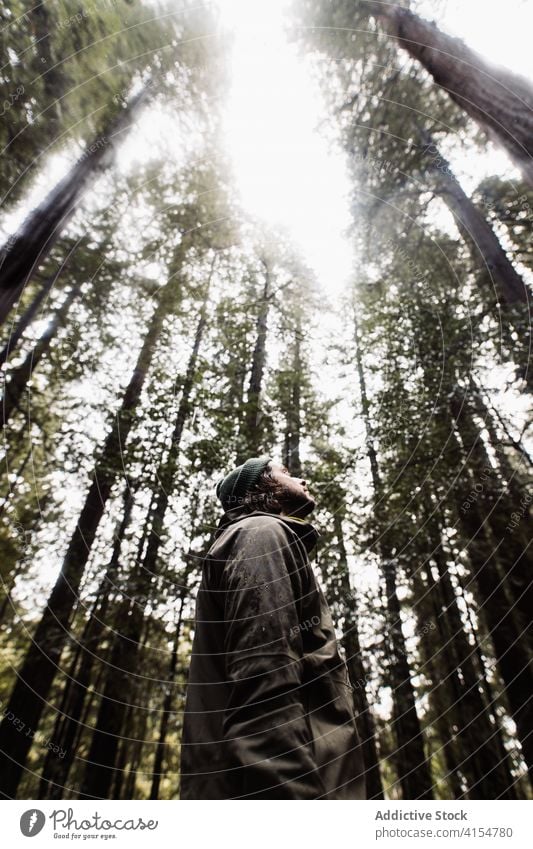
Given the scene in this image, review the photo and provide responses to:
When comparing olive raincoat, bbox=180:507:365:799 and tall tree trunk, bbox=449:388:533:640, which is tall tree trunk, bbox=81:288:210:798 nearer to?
olive raincoat, bbox=180:507:365:799

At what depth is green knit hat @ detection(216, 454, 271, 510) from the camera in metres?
1.98

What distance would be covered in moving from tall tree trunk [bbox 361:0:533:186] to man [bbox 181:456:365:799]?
3039mm

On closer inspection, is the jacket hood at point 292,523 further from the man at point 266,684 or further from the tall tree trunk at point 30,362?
the tall tree trunk at point 30,362

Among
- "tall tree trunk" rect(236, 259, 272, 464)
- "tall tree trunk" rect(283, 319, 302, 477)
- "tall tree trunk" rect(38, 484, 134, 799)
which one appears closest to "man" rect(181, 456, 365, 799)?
"tall tree trunk" rect(236, 259, 272, 464)

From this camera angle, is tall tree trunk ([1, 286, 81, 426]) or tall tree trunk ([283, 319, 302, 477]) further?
tall tree trunk ([283, 319, 302, 477])

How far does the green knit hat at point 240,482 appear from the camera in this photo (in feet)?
6.49

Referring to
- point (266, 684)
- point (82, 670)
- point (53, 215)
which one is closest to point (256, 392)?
point (53, 215)

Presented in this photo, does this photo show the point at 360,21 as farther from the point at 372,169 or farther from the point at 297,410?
the point at 297,410

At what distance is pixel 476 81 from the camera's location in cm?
293
